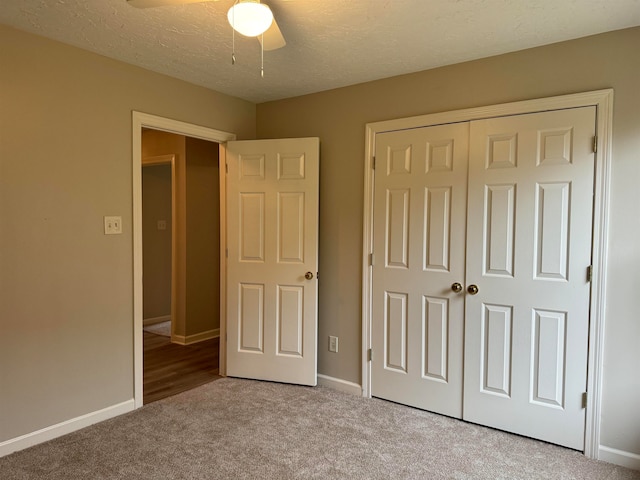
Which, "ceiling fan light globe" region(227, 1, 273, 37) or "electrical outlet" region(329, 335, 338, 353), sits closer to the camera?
"ceiling fan light globe" region(227, 1, 273, 37)

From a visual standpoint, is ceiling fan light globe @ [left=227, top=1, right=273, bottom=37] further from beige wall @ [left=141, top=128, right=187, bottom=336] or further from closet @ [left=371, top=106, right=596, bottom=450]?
beige wall @ [left=141, top=128, right=187, bottom=336]

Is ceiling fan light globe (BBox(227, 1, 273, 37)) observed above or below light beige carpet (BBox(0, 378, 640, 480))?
above

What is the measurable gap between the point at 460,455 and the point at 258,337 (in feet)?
5.75

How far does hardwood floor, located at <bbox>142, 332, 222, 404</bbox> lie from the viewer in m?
3.26

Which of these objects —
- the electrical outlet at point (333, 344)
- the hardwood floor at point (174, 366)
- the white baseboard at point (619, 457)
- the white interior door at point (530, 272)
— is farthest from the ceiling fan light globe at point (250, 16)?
the white baseboard at point (619, 457)

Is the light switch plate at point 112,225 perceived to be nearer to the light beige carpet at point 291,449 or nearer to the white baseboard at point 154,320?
the light beige carpet at point 291,449

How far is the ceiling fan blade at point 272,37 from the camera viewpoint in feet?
6.07

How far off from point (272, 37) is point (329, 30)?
465 millimetres

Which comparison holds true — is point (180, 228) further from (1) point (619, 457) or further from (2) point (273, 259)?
(1) point (619, 457)

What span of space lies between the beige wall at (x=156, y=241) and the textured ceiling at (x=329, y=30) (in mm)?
2859

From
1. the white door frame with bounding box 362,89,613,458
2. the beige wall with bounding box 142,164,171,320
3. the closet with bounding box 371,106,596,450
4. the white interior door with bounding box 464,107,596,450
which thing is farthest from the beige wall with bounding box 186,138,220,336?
the white door frame with bounding box 362,89,613,458

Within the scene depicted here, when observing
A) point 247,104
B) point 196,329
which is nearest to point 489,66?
point 247,104

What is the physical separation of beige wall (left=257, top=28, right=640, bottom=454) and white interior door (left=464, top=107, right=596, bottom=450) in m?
0.14

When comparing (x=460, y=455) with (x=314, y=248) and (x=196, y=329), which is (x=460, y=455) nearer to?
(x=314, y=248)
